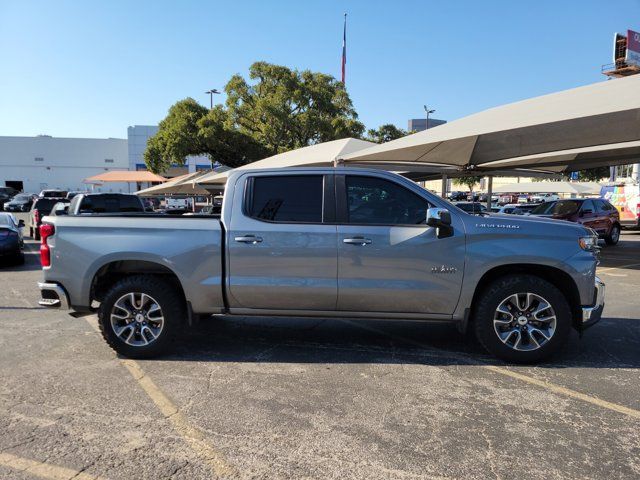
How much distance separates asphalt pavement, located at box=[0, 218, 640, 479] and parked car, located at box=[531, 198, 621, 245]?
1105 cm

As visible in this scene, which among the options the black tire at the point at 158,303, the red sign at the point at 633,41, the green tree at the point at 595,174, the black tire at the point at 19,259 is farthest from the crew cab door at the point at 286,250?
the red sign at the point at 633,41

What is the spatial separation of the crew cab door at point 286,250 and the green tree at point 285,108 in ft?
88.1

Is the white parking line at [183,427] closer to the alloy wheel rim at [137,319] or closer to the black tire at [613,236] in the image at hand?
the alloy wheel rim at [137,319]

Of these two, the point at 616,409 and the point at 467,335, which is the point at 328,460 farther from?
the point at 467,335

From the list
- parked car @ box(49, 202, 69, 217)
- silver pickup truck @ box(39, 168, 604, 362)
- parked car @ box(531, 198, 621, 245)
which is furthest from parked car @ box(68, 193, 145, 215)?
parked car @ box(531, 198, 621, 245)

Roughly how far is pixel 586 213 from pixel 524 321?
43.7 ft

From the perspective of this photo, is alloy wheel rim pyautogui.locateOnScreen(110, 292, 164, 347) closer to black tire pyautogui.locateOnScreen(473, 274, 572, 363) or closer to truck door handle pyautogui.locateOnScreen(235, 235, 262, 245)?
truck door handle pyautogui.locateOnScreen(235, 235, 262, 245)

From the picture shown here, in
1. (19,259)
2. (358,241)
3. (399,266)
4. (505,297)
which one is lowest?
(19,259)

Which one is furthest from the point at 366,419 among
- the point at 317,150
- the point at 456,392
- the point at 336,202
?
the point at 317,150

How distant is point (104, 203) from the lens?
11445 mm

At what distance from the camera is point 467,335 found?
5.86 m

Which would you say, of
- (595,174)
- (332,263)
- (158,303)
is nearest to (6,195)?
(158,303)

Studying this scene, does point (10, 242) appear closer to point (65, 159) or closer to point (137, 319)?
point (137, 319)

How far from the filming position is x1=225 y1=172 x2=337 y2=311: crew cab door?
4.70m
